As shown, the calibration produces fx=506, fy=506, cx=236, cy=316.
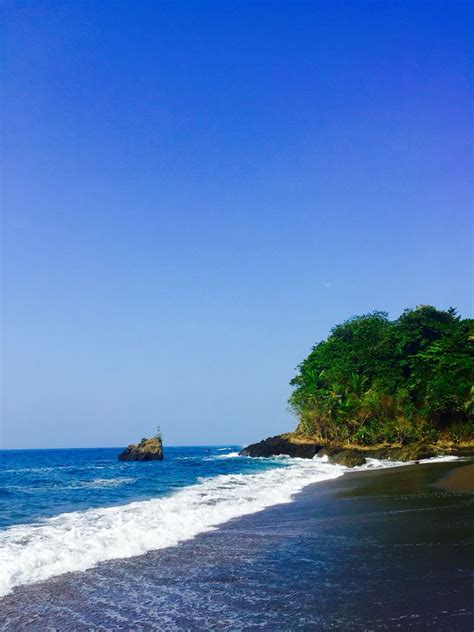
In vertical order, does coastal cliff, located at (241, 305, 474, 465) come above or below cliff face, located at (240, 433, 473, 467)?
above

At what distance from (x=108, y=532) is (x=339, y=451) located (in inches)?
1647

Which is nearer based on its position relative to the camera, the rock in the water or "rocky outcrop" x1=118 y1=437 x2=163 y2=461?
the rock in the water

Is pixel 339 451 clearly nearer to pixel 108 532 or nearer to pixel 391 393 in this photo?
pixel 391 393

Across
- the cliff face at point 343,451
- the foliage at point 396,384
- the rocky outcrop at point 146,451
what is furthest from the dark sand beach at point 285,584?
the rocky outcrop at point 146,451

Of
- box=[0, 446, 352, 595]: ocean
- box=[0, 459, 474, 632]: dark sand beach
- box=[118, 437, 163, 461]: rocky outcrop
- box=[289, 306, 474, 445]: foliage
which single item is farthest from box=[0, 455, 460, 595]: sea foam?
box=[118, 437, 163, 461]: rocky outcrop

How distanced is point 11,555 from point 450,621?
7.95 m

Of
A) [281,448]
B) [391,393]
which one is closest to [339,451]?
[391,393]

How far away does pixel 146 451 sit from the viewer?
249 ft

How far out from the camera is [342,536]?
1031 cm

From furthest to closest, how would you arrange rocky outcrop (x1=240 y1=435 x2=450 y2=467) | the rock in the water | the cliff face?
1. the rock in the water
2. the cliff face
3. rocky outcrop (x1=240 y1=435 x2=450 y2=467)

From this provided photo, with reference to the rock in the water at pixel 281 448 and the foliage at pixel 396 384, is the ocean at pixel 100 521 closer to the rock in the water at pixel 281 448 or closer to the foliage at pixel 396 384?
the foliage at pixel 396 384

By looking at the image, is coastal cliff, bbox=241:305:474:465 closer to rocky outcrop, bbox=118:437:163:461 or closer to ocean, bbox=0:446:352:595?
rocky outcrop, bbox=118:437:163:461

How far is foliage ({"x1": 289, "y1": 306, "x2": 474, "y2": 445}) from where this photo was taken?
155 ft

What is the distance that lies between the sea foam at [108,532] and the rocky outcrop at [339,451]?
2133 cm
